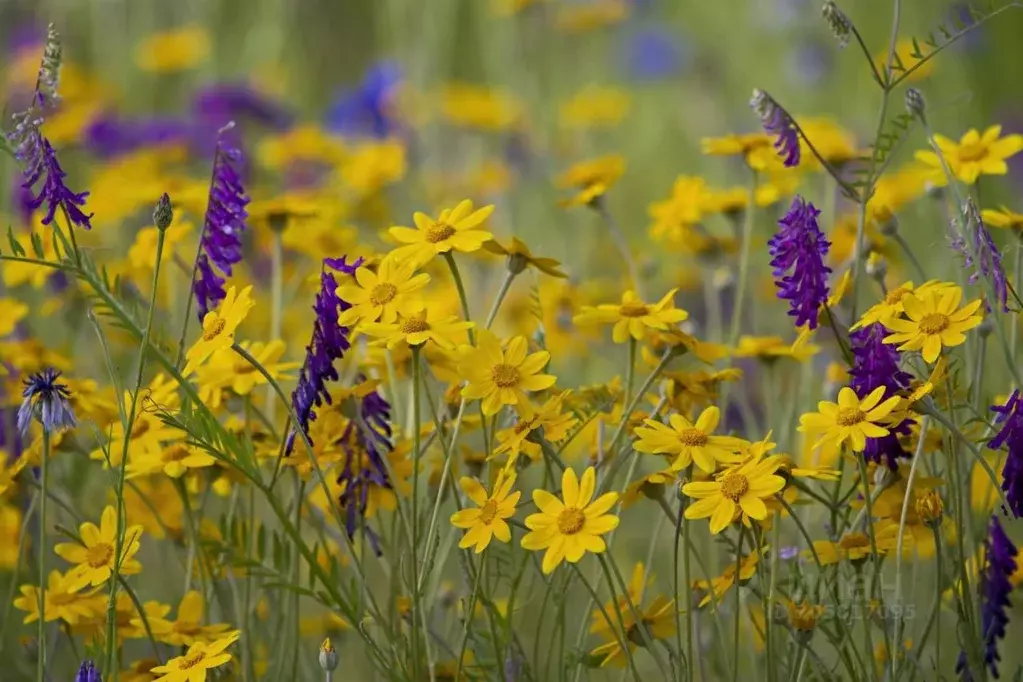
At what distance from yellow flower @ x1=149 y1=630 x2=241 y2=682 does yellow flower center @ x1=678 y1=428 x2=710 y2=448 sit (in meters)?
0.34

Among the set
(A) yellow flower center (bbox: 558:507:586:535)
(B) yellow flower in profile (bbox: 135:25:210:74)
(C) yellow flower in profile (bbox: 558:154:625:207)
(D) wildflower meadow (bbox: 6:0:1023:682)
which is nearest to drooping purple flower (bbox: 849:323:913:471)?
(D) wildflower meadow (bbox: 6:0:1023:682)

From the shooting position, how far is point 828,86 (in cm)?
338

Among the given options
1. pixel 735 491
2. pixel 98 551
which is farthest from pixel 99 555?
pixel 735 491

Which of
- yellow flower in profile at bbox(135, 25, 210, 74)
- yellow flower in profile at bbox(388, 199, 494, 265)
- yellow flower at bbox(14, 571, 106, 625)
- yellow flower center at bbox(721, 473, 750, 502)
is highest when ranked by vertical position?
yellow flower in profile at bbox(135, 25, 210, 74)

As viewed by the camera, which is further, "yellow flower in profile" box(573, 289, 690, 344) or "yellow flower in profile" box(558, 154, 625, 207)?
"yellow flower in profile" box(558, 154, 625, 207)

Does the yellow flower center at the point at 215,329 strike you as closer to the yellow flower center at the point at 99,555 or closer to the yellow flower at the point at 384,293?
the yellow flower at the point at 384,293

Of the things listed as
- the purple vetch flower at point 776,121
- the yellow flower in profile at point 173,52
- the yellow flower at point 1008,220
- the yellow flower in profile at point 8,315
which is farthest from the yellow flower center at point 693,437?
the yellow flower in profile at point 173,52

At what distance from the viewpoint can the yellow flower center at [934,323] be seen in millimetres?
837

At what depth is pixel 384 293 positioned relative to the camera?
899mm

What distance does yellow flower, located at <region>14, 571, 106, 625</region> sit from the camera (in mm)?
960

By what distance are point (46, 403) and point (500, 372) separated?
1.05ft

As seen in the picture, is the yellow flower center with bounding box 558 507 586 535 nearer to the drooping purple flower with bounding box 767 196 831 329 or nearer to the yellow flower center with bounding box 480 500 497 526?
the yellow flower center with bounding box 480 500 497 526

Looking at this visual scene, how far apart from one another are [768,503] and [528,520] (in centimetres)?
16

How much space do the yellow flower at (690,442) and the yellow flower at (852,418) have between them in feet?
0.18
